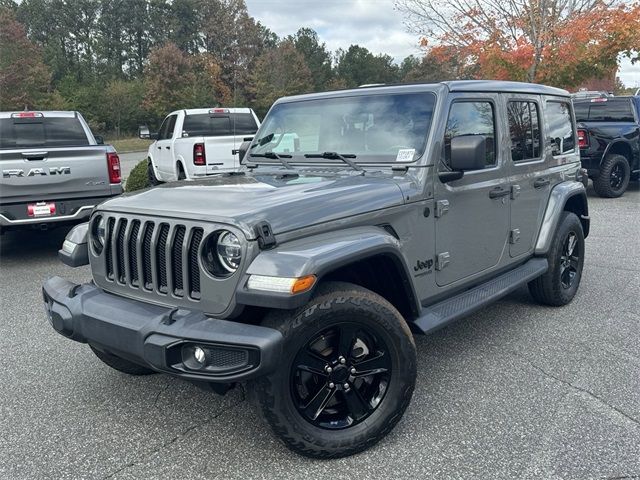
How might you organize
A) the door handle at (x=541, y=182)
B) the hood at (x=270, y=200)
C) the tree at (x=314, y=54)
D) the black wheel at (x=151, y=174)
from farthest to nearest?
the tree at (x=314, y=54) → the black wheel at (x=151, y=174) → the door handle at (x=541, y=182) → the hood at (x=270, y=200)

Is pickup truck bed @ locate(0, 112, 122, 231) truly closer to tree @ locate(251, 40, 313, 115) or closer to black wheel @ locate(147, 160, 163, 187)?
black wheel @ locate(147, 160, 163, 187)

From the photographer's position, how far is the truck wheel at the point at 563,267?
16.0ft

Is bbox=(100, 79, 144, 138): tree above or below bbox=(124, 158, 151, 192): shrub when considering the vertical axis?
above

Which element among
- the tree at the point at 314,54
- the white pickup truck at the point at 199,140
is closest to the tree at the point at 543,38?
the white pickup truck at the point at 199,140

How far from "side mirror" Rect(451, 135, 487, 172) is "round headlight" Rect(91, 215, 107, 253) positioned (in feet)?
6.87

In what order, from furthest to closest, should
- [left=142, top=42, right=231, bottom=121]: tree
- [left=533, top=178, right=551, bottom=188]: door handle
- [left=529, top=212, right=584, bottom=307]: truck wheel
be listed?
1. [left=142, top=42, right=231, bottom=121]: tree
2. [left=529, top=212, right=584, bottom=307]: truck wheel
3. [left=533, top=178, right=551, bottom=188]: door handle

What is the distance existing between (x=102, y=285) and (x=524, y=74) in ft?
45.7

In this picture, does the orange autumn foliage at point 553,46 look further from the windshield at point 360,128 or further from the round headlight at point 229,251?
the round headlight at point 229,251

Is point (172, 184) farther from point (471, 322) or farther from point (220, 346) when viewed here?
point (471, 322)

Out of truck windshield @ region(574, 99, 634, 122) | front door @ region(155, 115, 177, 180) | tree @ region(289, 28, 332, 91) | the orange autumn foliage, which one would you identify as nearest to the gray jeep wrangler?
front door @ region(155, 115, 177, 180)

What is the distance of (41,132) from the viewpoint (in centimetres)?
764

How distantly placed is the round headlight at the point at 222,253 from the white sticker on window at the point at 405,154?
136 cm

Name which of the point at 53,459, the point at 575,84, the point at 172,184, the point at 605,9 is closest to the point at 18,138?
the point at 172,184

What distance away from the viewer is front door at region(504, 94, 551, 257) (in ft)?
14.3
